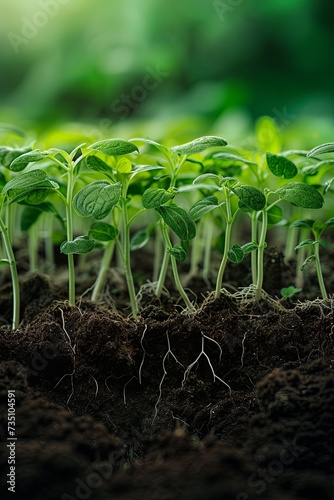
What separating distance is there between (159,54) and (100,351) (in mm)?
3128

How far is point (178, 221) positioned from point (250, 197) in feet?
0.48

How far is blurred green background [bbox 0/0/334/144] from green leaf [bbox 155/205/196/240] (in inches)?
104

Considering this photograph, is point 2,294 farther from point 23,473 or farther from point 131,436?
point 23,473

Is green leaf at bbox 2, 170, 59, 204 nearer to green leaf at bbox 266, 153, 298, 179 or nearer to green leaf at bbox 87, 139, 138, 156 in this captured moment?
green leaf at bbox 87, 139, 138, 156

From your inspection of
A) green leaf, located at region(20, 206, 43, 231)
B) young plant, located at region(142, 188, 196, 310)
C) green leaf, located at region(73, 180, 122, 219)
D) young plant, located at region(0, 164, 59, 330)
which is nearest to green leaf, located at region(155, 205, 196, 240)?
young plant, located at region(142, 188, 196, 310)

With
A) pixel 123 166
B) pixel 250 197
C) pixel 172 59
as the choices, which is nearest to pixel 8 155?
pixel 123 166

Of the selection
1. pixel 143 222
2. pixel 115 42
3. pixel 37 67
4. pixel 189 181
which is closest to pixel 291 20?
pixel 115 42

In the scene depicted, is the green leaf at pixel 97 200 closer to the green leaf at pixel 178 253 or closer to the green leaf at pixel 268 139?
the green leaf at pixel 178 253

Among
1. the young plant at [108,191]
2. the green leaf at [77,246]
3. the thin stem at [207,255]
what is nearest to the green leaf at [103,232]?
the young plant at [108,191]

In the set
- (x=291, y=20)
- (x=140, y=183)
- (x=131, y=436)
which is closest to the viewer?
(x=131, y=436)

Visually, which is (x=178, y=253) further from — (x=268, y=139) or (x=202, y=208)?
(x=268, y=139)

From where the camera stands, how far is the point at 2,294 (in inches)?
57.5

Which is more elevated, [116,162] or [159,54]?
[159,54]

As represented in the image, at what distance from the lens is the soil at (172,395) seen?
31.2 inches
